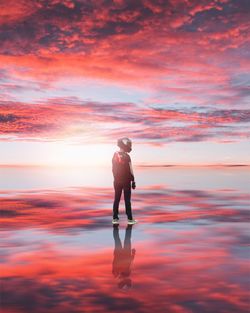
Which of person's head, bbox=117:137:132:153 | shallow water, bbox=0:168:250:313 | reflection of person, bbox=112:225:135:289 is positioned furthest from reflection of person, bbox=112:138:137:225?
reflection of person, bbox=112:225:135:289

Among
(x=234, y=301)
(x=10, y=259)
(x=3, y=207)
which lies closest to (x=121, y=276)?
(x=234, y=301)

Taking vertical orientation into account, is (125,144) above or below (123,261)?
above

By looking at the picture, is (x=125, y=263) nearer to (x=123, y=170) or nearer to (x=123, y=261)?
(x=123, y=261)

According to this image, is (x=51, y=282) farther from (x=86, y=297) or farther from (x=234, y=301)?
(x=234, y=301)

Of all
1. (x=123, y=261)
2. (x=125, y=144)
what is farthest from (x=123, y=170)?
(x=123, y=261)

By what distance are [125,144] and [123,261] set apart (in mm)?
4206

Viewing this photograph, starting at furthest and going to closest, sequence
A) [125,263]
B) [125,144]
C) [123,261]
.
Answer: [125,144]
[123,261]
[125,263]

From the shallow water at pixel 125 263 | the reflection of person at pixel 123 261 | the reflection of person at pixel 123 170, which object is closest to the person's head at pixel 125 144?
the reflection of person at pixel 123 170

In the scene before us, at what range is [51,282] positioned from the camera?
18.7 ft

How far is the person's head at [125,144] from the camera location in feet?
34.6

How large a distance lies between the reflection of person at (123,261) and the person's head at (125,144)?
7.47 feet

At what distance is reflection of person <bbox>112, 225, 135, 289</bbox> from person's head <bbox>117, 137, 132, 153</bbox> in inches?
89.6

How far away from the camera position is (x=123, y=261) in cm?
685

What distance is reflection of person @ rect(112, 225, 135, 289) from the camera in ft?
18.7
